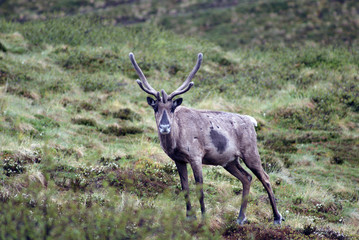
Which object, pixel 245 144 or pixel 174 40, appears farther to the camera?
pixel 174 40

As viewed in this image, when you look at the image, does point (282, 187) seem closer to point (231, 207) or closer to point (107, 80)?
point (231, 207)

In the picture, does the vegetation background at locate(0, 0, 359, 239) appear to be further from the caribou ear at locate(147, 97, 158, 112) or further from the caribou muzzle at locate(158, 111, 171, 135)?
the caribou ear at locate(147, 97, 158, 112)

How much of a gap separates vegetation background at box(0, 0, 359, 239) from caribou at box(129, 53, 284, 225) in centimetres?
64

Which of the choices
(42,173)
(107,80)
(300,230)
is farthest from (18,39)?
(300,230)

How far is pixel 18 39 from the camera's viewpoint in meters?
21.5

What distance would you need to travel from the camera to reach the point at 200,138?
7.98 meters

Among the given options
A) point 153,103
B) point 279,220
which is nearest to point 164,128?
point 153,103

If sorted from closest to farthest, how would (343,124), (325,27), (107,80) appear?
(343,124), (107,80), (325,27)

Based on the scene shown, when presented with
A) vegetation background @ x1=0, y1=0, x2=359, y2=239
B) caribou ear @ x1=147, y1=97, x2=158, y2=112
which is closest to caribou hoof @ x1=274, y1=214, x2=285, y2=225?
vegetation background @ x1=0, y1=0, x2=359, y2=239

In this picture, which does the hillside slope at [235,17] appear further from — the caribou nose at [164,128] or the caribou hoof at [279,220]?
the caribou nose at [164,128]

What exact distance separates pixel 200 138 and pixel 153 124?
6950 millimetres

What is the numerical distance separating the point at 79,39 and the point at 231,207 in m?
17.3

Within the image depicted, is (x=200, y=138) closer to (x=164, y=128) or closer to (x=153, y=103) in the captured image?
(x=153, y=103)

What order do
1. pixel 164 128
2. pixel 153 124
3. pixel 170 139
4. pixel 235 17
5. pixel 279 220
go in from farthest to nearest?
pixel 235 17, pixel 153 124, pixel 279 220, pixel 170 139, pixel 164 128
